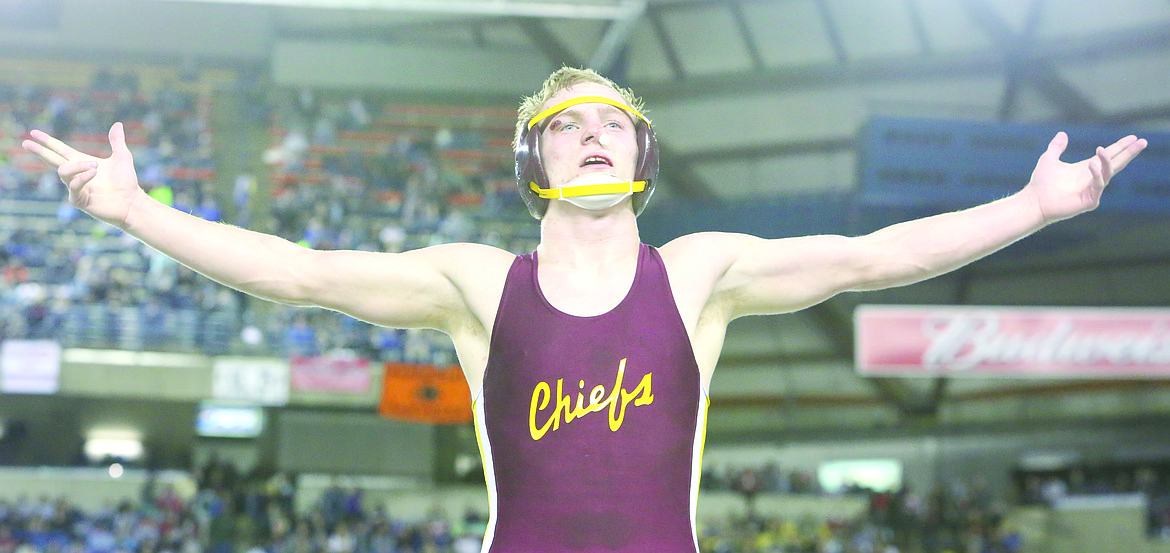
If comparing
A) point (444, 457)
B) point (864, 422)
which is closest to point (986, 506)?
point (864, 422)

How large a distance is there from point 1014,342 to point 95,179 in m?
18.8

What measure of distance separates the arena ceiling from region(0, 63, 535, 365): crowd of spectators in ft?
7.54

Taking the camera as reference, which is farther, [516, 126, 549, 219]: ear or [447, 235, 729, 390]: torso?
[516, 126, 549, 219]: ear

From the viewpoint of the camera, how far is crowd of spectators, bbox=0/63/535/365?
69.1 ft

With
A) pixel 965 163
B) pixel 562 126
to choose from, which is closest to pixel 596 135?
pixel 562 126

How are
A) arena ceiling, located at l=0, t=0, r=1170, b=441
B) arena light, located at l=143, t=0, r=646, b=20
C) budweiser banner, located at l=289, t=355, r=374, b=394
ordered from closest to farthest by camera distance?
budweiser banner, located at l=289, t=355, r=374, b=394, arena light, located at l=143, t=0, r=646, b=20, arena ceiling, located at l=0, t=0, r=1170, b=441

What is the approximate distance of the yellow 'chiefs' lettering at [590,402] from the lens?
3.02 meters

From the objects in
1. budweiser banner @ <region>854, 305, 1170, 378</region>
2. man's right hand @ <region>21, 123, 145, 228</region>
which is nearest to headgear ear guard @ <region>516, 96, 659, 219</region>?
man's right hand @ <region>21, 123, 145, 228</region>

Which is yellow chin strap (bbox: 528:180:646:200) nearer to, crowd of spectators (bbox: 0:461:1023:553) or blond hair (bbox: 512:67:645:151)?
blond hair (bbox: 512:67:645:151)

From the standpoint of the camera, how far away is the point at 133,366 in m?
21.0

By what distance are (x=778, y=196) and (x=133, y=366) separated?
44.7 feet

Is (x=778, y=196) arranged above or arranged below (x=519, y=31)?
below

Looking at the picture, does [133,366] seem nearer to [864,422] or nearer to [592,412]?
[864,422]

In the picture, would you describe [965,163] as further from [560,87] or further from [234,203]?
[560,87]
